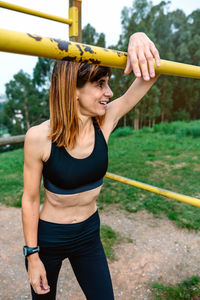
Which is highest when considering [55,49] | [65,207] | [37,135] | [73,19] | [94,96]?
[73,19]

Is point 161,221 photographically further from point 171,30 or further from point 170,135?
point 171,30

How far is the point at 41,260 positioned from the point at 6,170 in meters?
4.93

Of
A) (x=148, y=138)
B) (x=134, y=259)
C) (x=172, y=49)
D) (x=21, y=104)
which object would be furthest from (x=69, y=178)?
(x=172, y=49)

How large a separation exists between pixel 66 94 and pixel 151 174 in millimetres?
4125

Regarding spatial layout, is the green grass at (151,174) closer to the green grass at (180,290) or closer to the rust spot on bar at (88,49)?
the green grass at (180,290)

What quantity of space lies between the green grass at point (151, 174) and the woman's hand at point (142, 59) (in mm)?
2652

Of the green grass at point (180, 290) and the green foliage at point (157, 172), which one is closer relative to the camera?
the green grass at point (180, 290)

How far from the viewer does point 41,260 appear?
47.1 inches

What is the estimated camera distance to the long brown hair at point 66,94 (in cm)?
105

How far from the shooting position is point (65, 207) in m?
1.20

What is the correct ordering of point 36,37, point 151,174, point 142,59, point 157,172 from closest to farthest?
1. point 36,37
2. point 142,59
3. point 151,174
4. point 157,172

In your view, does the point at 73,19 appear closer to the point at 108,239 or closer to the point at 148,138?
the point at 108,239

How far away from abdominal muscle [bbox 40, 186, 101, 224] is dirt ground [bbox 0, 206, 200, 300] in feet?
4.02

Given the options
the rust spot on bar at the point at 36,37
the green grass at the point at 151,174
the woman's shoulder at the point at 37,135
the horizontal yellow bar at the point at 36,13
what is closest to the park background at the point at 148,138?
the green grass at the point at 151,174
